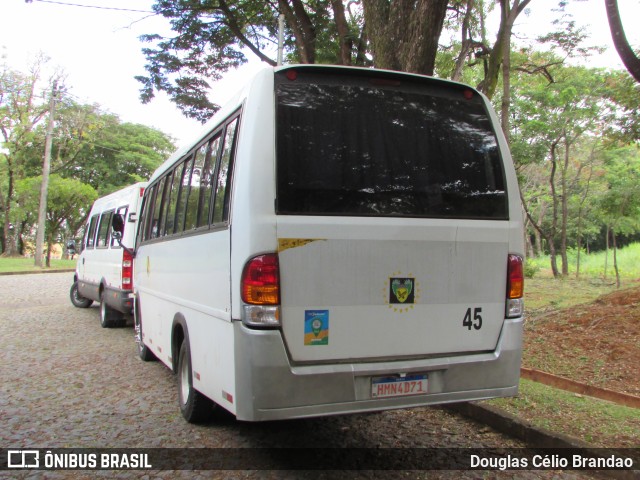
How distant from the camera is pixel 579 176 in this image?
82.5 ft

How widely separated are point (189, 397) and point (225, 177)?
2.05m

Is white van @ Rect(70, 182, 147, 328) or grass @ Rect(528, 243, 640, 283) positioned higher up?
white van @ Rect(70, 182, 147, 328)

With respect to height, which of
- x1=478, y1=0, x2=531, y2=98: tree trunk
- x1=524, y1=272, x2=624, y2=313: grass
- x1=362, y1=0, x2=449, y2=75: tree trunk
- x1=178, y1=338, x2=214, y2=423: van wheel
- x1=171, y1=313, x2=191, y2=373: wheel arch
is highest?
x1=478, y1=0, x2=531, y2=98: tree trunk

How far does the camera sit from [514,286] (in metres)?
3.81

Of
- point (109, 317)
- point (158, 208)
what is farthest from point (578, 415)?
point (109, 317)

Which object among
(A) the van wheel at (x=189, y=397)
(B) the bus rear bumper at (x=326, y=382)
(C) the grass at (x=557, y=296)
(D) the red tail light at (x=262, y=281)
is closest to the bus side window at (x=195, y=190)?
(A) the van wheel at (x=189, y=397)

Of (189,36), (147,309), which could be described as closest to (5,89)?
(189,36)

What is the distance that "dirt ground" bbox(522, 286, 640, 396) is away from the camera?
19.9ft

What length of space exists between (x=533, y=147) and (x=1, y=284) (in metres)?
19.9

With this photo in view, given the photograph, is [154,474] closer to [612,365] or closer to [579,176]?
[612,365]

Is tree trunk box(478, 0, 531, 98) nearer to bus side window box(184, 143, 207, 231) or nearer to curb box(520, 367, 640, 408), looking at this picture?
curb box(520, 367, 640, 408)

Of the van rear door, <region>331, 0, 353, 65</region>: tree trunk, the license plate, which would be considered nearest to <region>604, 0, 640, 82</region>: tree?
the van rear door

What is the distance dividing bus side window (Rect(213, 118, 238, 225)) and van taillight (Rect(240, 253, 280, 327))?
516 mm

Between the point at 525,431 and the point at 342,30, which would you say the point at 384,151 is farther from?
the point at 342,30
